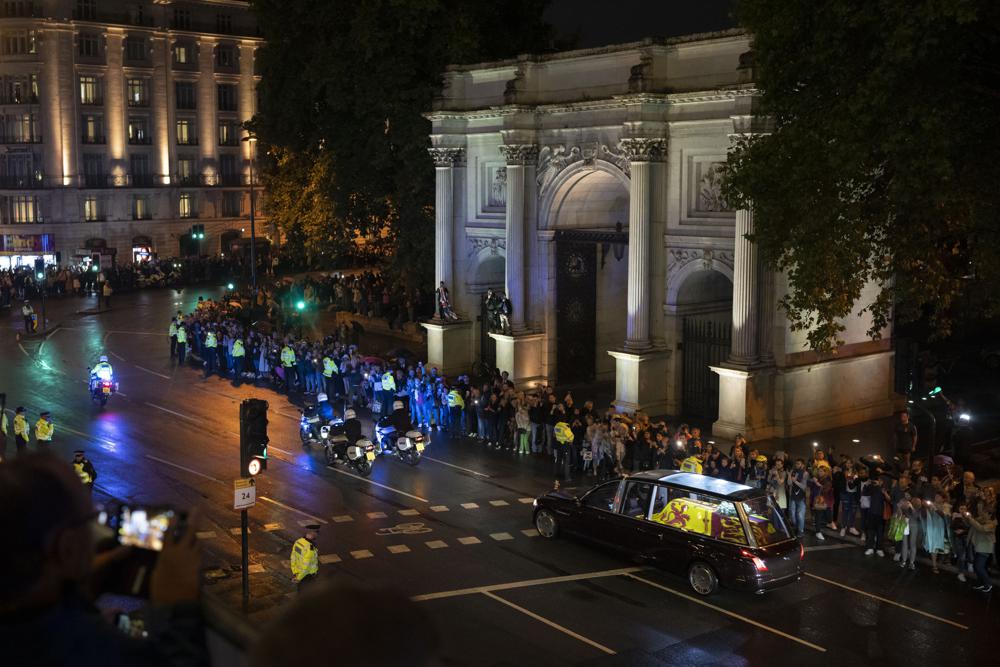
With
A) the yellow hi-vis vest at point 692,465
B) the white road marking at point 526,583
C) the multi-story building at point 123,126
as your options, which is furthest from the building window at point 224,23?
the white road marking at point 526,583

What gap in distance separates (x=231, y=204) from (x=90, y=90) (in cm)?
1325

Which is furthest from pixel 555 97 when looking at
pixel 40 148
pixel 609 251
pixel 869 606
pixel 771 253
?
pixel 40 148

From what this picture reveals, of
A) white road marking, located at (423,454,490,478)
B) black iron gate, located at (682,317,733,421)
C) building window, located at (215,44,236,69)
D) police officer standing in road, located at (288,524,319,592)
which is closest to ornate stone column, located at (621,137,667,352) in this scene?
black iron gate, located at (682,317,733,421)

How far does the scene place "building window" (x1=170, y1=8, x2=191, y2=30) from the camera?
256 ft

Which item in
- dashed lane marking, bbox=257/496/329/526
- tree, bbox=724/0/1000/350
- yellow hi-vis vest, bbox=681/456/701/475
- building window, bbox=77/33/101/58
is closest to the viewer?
tree, bbox=724/0/1000/350

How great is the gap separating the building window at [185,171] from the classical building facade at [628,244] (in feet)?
158

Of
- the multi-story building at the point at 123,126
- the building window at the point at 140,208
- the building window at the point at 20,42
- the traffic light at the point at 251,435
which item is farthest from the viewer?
the building window at the point at 140,208

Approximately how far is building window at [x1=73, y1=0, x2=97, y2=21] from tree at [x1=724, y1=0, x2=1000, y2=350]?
200ft

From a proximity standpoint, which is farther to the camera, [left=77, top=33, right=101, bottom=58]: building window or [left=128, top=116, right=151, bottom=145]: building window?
[left=128, top=116, right=151, bottom=145]: building window

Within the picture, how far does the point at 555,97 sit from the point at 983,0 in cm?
1696

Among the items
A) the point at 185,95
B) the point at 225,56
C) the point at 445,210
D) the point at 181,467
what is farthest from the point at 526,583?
the point at 225,56

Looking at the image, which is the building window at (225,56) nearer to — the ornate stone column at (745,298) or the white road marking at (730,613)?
the ornate stone column at (745,298)

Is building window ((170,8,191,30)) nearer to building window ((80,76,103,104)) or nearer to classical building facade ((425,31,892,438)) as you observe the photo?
building window ((80,76,103,104))

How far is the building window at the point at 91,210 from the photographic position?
7506 cm
